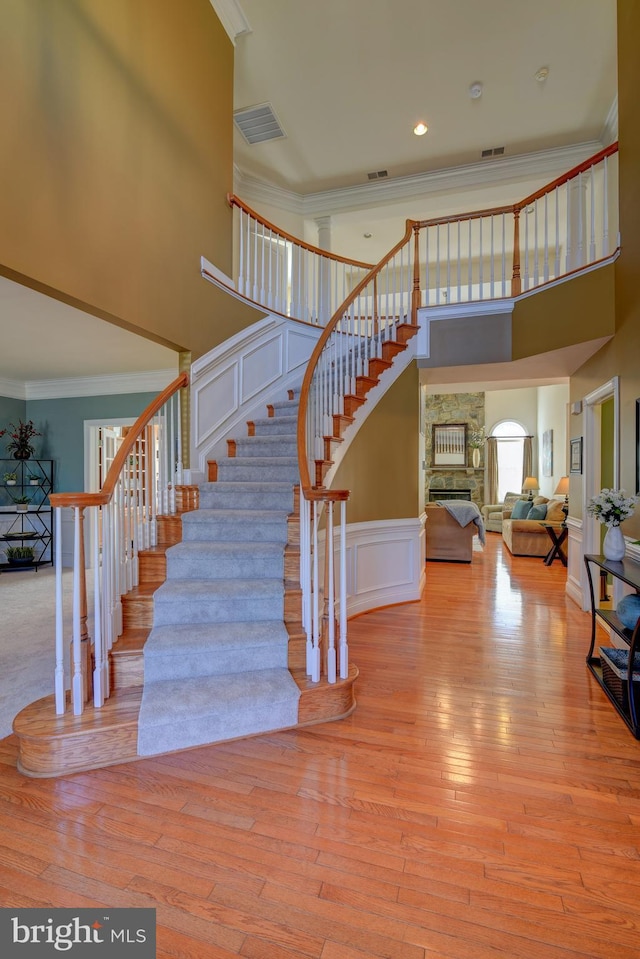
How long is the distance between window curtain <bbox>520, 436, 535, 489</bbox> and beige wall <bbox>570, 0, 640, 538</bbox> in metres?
7.61

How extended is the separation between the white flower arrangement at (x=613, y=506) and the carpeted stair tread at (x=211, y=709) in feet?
7.60

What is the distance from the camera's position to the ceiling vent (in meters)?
4.98

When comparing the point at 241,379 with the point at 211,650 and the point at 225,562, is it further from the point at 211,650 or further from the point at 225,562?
the point at 211,650

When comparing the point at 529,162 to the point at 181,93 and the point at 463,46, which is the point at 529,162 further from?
the point at 181,93

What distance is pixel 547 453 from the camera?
9.66 metres

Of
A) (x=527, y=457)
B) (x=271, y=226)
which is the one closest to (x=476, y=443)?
(x=527, y=457)

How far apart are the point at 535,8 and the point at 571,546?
524 cm

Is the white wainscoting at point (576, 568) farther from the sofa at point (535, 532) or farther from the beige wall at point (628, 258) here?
the sofa at point (535, 532)

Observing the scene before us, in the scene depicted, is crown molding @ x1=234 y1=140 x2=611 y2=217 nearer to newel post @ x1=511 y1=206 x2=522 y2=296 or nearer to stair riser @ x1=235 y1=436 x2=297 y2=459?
newel post @ x1=511 y1=206 x2=522 y2=296

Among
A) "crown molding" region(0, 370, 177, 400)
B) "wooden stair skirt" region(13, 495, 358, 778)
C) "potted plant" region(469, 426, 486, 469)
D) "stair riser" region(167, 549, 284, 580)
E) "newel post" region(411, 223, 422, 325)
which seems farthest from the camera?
"potted plant" region(469, 426, 486, 469)

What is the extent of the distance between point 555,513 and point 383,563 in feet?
13.3

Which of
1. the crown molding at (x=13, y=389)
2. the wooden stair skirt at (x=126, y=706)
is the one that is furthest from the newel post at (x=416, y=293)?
the crown molding at (x=13, y=389)

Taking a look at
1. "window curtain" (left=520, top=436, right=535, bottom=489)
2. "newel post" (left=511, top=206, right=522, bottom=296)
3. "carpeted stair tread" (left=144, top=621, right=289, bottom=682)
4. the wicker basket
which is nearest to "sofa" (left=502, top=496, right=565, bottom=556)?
"window curtain" (left=520, top=436, right=535, bottom=489)

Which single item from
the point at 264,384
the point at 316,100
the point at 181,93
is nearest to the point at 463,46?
the point at 316,100
